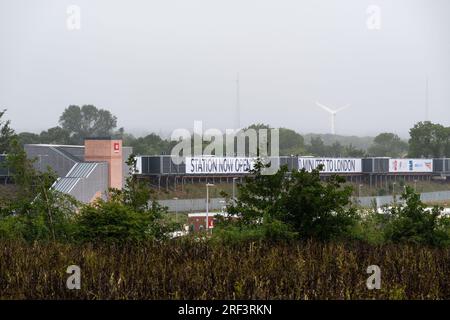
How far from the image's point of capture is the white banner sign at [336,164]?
96.4 meters

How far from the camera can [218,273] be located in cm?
1969

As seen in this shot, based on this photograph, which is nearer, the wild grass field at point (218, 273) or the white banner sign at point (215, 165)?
the wild grass field at point (218, 273)

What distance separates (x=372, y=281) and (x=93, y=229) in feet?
47.0

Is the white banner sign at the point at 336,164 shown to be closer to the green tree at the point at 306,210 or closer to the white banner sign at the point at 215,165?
the white banner sign at the point at 215,165

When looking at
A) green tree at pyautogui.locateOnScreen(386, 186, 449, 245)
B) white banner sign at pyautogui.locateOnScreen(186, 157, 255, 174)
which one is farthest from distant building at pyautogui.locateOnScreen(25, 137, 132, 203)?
green tree at pyautogui.locateOnScreen(386, 186, 449, 245)

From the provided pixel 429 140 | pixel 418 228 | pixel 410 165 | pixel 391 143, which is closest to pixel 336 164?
pixel 410 165

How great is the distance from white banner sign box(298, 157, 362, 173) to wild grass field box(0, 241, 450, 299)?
70728mm

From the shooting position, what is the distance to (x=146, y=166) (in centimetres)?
8194

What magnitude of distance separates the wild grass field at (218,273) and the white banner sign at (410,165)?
83.1 metres

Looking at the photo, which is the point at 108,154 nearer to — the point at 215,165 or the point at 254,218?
the point at 215,165

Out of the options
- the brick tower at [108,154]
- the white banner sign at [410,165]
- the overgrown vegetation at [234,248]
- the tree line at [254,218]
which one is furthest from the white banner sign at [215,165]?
the tree line at [254,218]

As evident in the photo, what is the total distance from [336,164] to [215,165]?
1775cm

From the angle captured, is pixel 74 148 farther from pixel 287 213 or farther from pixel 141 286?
pixel 141 286
